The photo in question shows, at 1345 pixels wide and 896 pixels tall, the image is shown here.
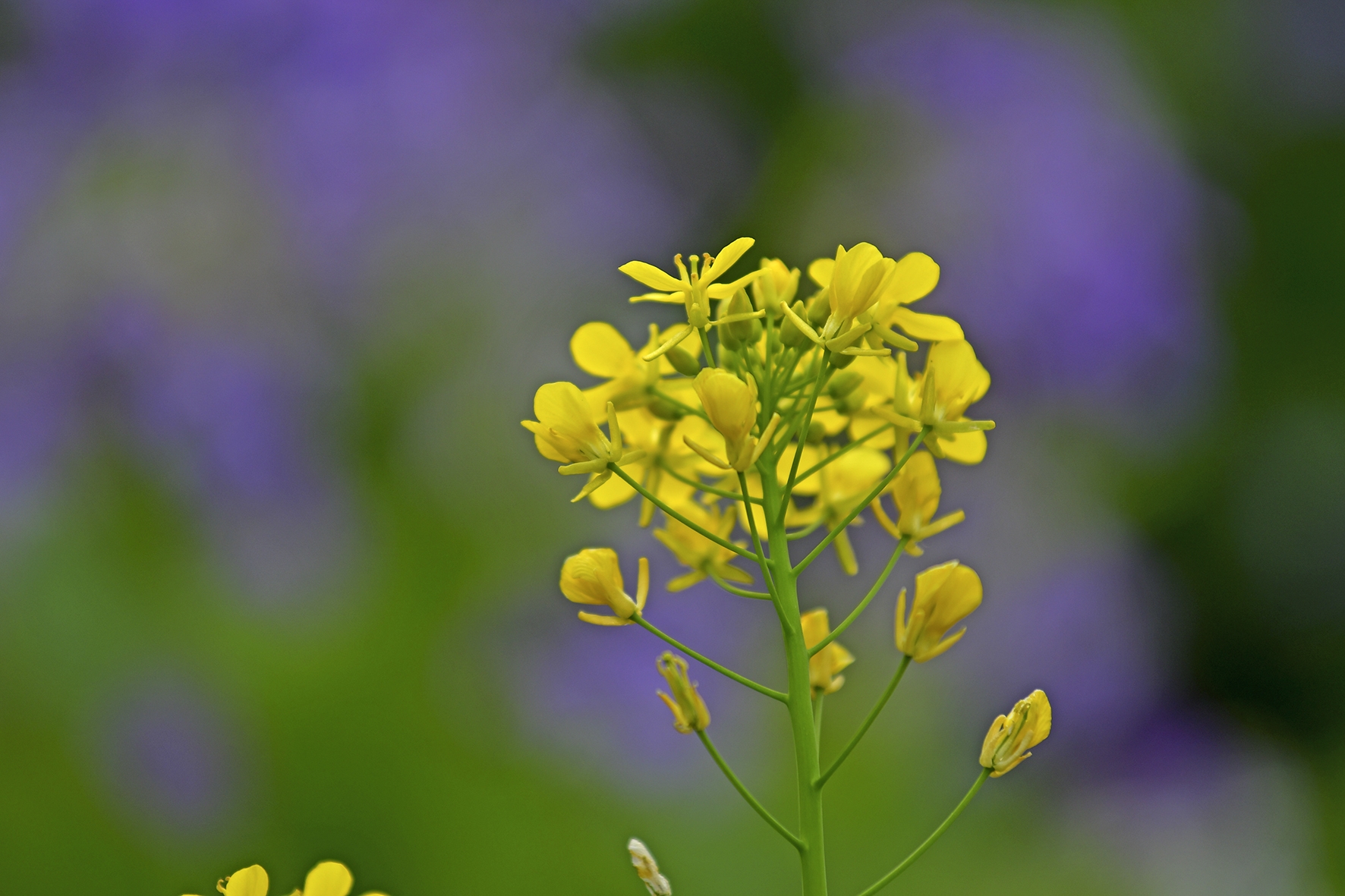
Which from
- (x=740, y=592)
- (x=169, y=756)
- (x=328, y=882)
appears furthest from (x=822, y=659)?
A: (x=169, y=756)

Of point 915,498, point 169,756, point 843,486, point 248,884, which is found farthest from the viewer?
point 169,756

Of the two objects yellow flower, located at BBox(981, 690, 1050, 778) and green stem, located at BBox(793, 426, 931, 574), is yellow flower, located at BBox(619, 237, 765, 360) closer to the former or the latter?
green stem, located at BBox(793, 426, 931, 574)

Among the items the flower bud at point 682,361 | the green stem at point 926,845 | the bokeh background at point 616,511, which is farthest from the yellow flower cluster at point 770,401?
the bokeh background at point 616,511

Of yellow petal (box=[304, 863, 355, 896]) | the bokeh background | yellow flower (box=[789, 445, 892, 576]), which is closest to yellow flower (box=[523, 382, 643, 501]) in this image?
yellow flower (box=[789, 445, 892, 576])

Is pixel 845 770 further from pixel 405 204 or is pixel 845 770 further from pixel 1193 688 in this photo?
pixel 405 204

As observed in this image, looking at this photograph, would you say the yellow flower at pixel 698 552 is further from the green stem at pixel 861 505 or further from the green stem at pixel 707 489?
the green stem at pixel 861 505

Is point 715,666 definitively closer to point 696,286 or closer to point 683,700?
point 683,700
